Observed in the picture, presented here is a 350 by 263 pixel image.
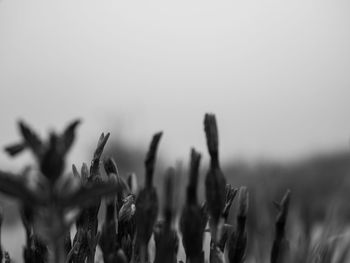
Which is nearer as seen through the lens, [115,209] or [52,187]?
[52,187]

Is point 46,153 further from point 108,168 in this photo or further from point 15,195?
point 108,168

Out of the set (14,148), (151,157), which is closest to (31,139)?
(14,148)

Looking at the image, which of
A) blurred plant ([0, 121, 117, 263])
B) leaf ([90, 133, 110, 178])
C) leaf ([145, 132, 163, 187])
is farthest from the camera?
leaf ([90, 133, 110, 178])

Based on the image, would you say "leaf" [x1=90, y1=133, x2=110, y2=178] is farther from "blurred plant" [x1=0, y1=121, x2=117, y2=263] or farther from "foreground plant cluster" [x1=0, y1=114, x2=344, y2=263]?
"blurred plant" [x1=0, y1=121, x2=117, y2=263]

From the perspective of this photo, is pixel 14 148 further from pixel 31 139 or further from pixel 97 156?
pixel 97 156

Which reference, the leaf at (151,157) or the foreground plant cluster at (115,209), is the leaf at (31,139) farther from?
the leaf at (151,157)

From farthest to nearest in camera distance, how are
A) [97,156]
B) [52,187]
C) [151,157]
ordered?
[97,156], [151,157], [52,187]

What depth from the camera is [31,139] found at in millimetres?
610

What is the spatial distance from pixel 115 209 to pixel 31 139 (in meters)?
0.19

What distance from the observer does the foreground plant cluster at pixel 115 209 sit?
578mm

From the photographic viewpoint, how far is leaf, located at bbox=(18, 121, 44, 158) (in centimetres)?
61

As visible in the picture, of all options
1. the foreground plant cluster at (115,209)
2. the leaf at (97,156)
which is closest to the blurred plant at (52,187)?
the foreground plant cluster at (115,209)

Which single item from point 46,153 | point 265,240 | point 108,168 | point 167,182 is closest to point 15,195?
point 46,153

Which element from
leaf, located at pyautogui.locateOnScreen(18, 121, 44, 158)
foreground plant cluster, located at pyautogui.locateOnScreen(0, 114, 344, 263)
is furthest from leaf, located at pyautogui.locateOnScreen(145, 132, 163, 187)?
leaf, located at pyautogui.locateOnScreen(18, 121, 44, 158)
